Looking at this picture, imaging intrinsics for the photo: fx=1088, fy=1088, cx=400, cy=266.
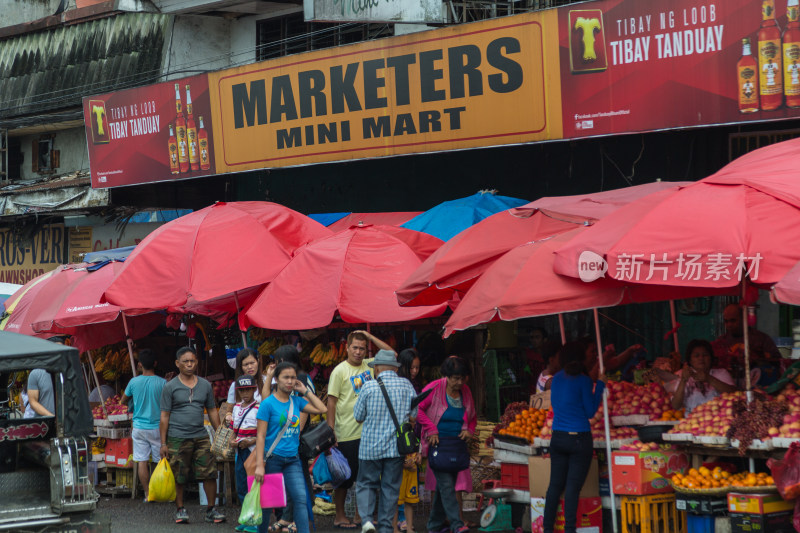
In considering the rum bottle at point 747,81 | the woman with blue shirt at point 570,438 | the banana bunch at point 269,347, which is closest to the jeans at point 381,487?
the woman with blue shirt at point 570,438

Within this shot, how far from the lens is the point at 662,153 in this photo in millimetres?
14203

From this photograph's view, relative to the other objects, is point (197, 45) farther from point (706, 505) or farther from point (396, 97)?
point (706, 505)

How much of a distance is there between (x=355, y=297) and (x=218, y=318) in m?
3.58

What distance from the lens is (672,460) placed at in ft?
31.4

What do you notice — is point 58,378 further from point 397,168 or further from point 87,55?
point 87,55

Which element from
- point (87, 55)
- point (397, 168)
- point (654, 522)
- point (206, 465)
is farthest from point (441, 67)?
point (87, 55)

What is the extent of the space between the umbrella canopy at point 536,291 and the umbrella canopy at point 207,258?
13.9ft

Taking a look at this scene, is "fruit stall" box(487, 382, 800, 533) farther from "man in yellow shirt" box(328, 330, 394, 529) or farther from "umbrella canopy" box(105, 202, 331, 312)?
"umbrella canopy" box(105, 202, 331, 312)

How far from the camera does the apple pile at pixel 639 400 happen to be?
33.2 feet

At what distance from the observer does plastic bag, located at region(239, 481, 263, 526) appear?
9.25 metres

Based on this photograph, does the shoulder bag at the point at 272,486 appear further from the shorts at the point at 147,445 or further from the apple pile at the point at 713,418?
the shorts at the point at 147,445

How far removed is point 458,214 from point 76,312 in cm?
540

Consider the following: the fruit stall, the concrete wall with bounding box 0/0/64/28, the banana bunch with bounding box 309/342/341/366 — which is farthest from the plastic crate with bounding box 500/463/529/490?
the concrete wall with bounding box 0/0/64/28

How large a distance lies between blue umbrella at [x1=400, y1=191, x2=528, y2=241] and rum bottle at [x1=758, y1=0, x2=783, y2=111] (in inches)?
149
